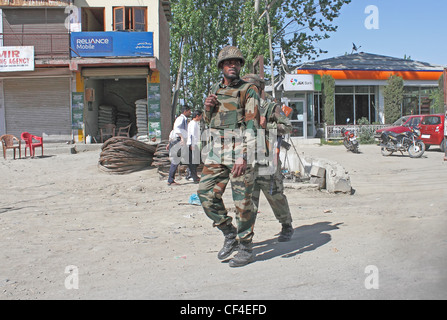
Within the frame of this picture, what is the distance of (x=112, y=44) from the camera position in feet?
58.2

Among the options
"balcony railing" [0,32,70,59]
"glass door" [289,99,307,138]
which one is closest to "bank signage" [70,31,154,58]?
"balcony railing" [0,32,70,59]

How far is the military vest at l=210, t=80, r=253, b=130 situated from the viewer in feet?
13.7

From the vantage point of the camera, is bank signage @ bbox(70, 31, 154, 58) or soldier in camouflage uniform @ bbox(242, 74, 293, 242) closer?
soldier in camouflage uniform @ bbox(242, 74, 293, 242)

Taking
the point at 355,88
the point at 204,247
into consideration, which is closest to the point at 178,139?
the point at 204,247

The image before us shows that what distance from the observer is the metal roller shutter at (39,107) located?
61.8ft

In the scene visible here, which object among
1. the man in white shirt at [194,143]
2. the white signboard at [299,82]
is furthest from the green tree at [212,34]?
the man in white shirt at [194,143]

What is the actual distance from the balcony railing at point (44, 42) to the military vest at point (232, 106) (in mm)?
15734

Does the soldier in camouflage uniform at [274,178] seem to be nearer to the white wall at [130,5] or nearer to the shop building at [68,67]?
the shop building at [68,67]

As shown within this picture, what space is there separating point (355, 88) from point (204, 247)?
2424cm

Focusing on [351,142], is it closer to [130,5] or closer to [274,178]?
[130,5]

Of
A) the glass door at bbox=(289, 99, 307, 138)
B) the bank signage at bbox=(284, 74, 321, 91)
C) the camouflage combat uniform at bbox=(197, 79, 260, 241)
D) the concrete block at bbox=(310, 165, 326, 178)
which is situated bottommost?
the concrete block at bbox=(310, 165, 326, 178)

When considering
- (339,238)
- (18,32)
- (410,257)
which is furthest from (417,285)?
(18,32)

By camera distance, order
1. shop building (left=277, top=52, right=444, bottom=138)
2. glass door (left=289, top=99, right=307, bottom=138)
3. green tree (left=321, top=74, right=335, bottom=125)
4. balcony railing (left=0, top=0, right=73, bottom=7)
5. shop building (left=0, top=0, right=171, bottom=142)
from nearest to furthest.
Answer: shop building (left=0, top=0, right=171, bottom=142) < balcony railing (left=0, top=0, right=73, bottom=7) < glass door (left=289, top=99, right=307, bottom=138) < shop building (left=277, top=52, right=444, bottom=138) < green tree (left=321, top=74, right=335, bottom=125)

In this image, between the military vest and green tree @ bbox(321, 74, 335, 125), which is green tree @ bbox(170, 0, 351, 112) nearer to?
green tree @ bbox(321, 74, 335, 125)
